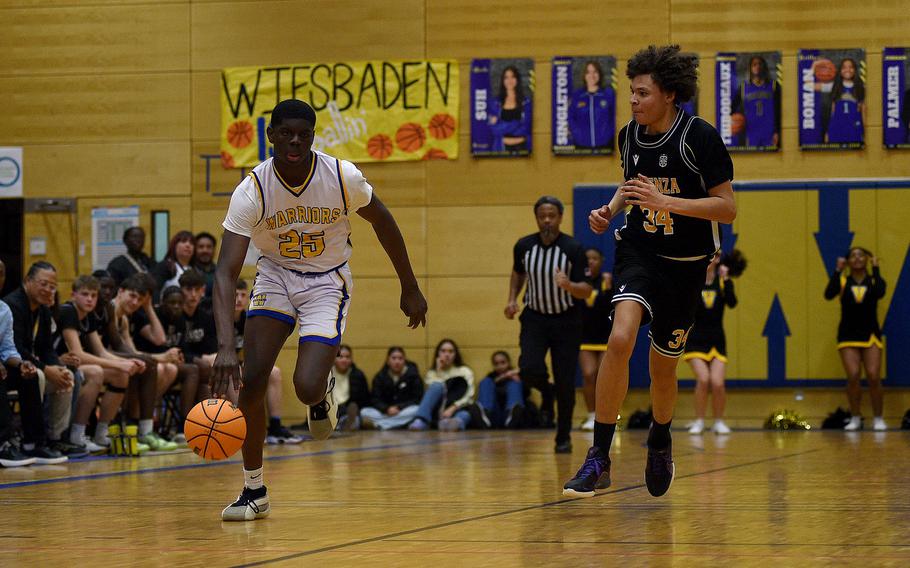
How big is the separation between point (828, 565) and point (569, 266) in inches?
257

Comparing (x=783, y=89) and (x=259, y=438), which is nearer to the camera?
(x=259, y=438)

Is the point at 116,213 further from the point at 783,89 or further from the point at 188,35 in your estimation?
the point at 783,89

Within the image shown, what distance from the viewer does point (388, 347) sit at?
15.6 metres

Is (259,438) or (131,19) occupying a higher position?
(131,19)

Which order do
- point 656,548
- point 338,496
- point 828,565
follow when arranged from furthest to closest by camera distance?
point 338,496, point 656,548, point 828,565

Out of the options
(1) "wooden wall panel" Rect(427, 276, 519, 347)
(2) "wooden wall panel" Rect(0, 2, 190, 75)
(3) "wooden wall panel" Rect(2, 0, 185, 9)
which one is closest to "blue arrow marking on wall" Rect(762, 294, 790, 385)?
(1) "wooden wall panel" Rect(427, 276, 519, 347)

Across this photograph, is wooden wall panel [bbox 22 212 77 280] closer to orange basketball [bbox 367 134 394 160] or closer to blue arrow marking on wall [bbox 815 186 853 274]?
orange basketball [bbox 367 134 394 160]

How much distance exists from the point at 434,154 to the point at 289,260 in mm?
9907

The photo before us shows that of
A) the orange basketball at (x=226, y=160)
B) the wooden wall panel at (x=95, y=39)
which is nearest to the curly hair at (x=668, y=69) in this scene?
the orange basketball at (x=226, y=160)

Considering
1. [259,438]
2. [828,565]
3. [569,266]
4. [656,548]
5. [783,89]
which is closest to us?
[828,565]

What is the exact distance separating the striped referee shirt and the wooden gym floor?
4.21ft

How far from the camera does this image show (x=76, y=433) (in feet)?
34.3

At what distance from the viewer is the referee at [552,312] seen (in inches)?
405

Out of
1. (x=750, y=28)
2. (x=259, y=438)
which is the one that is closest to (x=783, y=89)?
(x=750, y=28)
